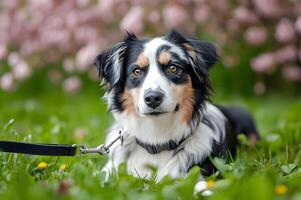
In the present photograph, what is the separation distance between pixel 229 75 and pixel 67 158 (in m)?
6.19

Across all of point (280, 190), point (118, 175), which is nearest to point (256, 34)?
point (118, 175)

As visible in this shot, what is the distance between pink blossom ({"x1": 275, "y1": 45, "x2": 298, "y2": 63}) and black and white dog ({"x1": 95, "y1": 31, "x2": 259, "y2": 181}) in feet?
16.1

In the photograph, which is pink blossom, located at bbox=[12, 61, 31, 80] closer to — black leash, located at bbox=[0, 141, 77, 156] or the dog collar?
the dog collar

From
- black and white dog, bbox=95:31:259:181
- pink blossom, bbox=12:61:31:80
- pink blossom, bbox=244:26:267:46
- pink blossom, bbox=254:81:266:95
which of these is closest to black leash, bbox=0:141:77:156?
black and white dog, bbox=95:31:259:181

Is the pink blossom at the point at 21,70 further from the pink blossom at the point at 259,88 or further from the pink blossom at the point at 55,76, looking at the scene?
the pink blossom at the point at 259,88

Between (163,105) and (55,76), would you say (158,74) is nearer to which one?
(163,105)

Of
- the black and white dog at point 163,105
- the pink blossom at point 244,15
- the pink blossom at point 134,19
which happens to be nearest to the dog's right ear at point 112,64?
the black and white dog at point 163,105

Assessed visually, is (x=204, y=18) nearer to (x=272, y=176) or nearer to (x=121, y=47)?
(x=121, y=47)

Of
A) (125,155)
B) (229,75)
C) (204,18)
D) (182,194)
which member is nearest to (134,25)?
(204,18)

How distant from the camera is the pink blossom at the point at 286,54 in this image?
352 inches

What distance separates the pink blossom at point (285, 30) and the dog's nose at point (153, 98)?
198 inches

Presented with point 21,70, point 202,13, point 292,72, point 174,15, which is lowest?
point 292,72

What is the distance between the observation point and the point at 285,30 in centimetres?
841

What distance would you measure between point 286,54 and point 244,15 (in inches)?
38.5
